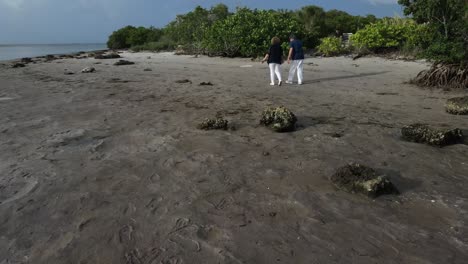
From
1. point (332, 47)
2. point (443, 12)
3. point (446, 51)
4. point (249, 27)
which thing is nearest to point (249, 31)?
point (249, 27)

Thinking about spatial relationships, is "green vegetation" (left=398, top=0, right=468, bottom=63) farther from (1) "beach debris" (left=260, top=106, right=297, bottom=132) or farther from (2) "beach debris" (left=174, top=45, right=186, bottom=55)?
(2) "beach debris" (left=174, top=45, right=186, bottom=55)

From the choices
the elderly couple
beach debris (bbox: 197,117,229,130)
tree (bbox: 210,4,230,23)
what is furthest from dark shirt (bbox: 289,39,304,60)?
tree (bbox: 210,4,230,23)

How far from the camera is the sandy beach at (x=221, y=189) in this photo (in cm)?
320

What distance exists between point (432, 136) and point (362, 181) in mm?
2250

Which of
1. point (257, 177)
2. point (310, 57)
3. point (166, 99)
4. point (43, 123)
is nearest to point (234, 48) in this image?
point (310, 57)

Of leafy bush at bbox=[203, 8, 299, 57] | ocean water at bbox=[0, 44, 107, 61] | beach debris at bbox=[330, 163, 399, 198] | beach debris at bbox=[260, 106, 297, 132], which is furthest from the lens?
ocean water at bbox=[0, 44, 107, 61]

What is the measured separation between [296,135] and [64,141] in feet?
12.7

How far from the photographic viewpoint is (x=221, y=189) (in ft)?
14.1

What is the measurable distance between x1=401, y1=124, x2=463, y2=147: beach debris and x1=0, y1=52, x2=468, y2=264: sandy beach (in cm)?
18

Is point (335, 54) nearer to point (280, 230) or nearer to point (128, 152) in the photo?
point (128, 152)

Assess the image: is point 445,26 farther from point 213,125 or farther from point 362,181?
point 362,181

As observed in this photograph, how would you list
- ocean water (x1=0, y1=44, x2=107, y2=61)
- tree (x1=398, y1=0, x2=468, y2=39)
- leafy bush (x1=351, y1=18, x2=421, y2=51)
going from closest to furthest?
tree (x1=398, y1=0, x2=468, y2=39) → leafy bush (x1=351, y1=18, x2=421, y2=51) → ocean water (x1=0, y1=44, x2=107, y2=61)

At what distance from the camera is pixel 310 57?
902 inches

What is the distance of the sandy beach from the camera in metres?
3.20
